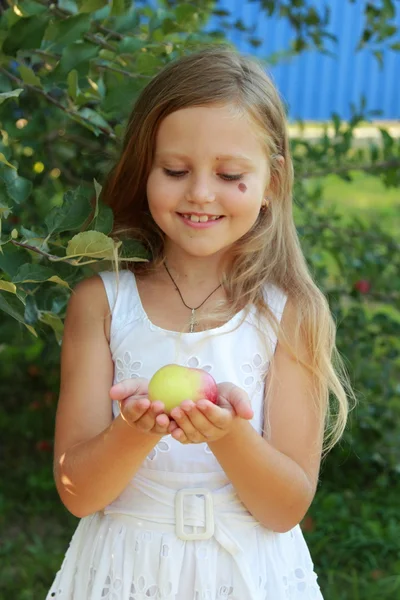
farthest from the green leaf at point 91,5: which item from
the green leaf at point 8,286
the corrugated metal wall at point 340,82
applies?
the corrugated metal wall at point 340,82

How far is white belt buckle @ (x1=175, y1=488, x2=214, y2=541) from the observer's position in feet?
5.61

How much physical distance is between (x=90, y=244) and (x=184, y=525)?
21.0 inches

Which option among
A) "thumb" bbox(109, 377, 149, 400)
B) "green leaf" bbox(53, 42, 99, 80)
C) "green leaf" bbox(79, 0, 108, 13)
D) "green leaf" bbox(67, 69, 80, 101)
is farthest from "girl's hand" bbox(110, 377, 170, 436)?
"green leaf" bbox(79, 0, 108, 13)

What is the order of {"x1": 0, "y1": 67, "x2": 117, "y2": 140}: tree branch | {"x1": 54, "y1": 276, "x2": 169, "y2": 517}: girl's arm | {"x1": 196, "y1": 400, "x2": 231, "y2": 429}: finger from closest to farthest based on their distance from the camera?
{"x1": 196, "y1": 400, "x2": 231, "y2": 429}: finger
{"x1": 54, "y1": 276, "x2": 169, "y2": 517}: girl's arm
{"x1": 0, "y1": 67, "x2": 117, "y2": 140}: tree branch

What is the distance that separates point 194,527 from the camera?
5.65ft

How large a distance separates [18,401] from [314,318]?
2.40 m

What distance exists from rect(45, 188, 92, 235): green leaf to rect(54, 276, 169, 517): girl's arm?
191 millimetres

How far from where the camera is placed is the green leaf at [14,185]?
1.73 m

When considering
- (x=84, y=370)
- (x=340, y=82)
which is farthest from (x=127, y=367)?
(x=340, y=82)

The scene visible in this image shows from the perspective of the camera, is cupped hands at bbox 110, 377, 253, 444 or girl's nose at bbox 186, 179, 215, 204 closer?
cupped hands at bbox 110, 377, 253, 444

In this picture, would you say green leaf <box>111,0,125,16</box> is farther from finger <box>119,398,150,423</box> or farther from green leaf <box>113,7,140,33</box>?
finger <box>119,398,150,423</box>

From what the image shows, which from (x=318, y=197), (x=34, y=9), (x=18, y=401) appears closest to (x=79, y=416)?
(x=34, y=9)

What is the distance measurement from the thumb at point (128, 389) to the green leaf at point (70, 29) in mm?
731

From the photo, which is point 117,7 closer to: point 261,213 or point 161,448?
point 261,213
